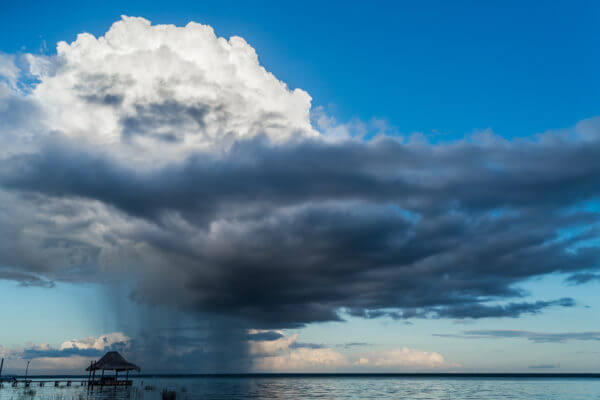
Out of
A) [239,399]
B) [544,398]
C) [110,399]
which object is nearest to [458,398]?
[544,398]

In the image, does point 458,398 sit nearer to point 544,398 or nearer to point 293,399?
point 544,398

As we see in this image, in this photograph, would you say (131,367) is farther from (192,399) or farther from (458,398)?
(458,398)

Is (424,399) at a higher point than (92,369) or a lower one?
lower

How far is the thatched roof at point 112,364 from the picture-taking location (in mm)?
86188

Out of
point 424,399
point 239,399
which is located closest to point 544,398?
point 424,399

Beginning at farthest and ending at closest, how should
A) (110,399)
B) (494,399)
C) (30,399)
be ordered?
1. (494,399)
2. (30,399)
3. (110,399)

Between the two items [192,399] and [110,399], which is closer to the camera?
[110,399]

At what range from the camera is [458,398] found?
81.2 meters

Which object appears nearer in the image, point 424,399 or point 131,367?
point 424,399

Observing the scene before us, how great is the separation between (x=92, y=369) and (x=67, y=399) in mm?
18038

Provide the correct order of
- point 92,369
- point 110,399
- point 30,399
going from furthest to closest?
point 92,369, point 30,399, point 110,399

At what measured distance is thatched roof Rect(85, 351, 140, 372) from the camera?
283 feet

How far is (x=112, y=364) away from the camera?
86.9 meters

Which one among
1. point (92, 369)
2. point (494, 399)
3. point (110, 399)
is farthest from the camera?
point (92, 369)
